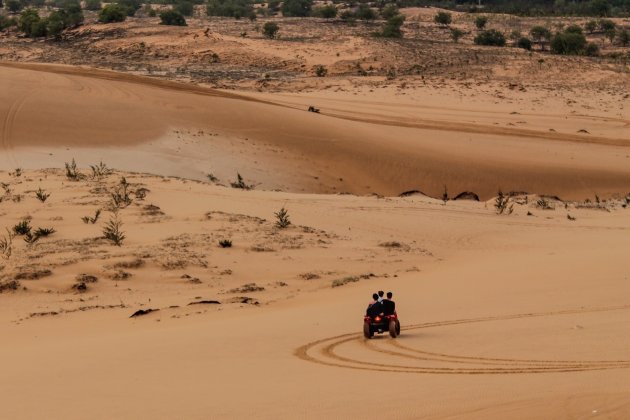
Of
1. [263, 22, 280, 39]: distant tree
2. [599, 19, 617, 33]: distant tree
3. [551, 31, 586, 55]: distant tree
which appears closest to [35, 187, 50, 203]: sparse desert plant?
[551, 31, 586, 55]: distant tree

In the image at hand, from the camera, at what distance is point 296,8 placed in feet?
253

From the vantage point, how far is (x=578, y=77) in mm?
44594

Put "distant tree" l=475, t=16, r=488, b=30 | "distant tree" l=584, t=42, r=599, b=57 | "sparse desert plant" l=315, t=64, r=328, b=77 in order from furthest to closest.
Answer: "distant tree" l=475, t=16, r=488, b=30
"distant tree" l=584, t=42, r=599, b=57
"sparse desert plant" l=315, t=64, r=328, b=77

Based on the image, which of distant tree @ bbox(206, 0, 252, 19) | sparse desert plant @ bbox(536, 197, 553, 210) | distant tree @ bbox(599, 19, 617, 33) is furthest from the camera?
distant tree @ bbox(206, 0, 252, 19)

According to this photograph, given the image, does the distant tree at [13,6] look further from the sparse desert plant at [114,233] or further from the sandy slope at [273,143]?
the sparse desert plant at [114,233]

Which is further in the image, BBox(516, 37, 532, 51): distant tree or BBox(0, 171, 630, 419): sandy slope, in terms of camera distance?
BBox(516, 37, 532, 51): distant tree

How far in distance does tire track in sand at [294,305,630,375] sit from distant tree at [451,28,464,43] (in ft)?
160

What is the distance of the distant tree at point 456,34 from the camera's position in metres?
58.8

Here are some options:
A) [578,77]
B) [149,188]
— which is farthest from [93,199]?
[578,77]

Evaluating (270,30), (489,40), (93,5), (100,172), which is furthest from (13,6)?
(100,172)

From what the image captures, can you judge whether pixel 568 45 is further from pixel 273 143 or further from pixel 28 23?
pixel 273 143

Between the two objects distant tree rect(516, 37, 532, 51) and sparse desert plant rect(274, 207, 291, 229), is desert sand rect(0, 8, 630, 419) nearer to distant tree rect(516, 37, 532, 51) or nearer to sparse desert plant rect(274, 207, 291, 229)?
sparse desert plant rect(274, 207, 291, 229)

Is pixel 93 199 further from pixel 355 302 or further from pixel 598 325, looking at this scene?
pixel 598 325

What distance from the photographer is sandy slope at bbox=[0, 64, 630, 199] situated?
25.6 metres
